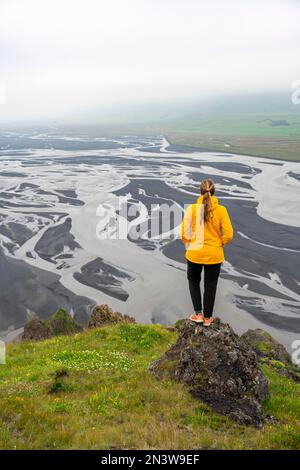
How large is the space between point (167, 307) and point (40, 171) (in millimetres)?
83054

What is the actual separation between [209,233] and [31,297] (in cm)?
3276

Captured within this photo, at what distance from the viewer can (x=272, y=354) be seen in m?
21.9

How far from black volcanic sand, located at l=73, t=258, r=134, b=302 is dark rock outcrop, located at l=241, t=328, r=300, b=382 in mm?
17941

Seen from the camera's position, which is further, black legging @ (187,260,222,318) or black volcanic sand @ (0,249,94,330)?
black volcanic sand @ (0,249,94,330)

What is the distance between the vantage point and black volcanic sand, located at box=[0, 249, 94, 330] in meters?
37.8

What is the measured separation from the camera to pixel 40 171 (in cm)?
11312

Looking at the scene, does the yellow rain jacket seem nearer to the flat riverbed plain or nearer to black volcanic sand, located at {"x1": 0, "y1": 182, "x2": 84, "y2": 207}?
the flat riverbed plain

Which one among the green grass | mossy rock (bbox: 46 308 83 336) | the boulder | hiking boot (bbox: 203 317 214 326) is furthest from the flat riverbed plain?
hiking boot (bbox: 203 317 214 326)

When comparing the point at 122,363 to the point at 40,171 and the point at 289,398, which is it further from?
the point at 40,171

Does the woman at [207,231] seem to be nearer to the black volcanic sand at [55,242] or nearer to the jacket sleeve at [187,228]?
the jacket sleeve at [187,228]

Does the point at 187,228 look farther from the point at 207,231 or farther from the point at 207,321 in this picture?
the point at 207,321

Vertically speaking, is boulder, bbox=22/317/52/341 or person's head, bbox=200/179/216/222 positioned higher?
person's head, bbox=200/179/216/222

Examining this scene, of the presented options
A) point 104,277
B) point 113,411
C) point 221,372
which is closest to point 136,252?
point 104,277

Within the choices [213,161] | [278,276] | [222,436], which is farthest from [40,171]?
[222,436]
